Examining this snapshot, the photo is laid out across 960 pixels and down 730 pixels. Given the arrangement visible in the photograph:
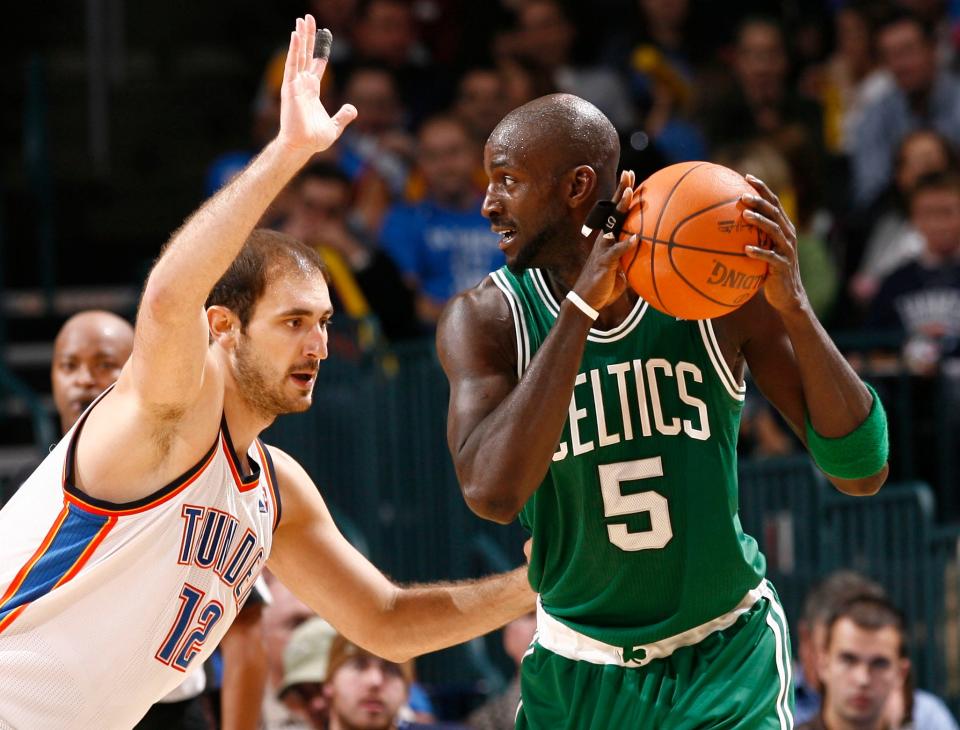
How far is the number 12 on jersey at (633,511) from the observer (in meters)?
4.05

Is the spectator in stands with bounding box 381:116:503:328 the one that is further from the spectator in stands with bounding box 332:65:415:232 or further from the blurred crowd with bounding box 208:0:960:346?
the spectator in stands with bounding box 332:65:415:232

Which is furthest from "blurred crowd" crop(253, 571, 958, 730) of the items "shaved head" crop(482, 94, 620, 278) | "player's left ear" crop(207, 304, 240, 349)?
"shaved head" crop(482, 94, 620, 278)

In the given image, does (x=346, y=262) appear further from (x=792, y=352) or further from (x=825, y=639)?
(x=792, y=352)

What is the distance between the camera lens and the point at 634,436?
13.4 ft

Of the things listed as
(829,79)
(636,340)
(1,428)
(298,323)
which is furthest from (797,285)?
(829,79)

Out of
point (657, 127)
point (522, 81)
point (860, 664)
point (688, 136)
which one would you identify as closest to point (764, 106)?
point (688, 136)

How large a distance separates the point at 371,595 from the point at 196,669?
0.67m

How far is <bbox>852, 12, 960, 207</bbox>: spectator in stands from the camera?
10.2 meters

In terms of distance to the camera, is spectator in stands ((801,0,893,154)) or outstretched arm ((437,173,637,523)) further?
spectator in stands ((801,0,893,154))

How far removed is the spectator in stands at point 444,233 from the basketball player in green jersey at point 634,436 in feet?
17.2

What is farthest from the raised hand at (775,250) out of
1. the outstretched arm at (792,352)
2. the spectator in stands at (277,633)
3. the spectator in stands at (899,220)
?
the spectator in stands at (899,220)

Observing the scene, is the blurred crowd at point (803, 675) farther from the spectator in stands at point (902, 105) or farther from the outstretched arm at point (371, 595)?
the spectator in stands at point (902, 105)

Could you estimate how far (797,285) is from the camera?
3.84 meters

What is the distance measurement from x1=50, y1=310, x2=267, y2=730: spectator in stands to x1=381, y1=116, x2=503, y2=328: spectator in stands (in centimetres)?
358
